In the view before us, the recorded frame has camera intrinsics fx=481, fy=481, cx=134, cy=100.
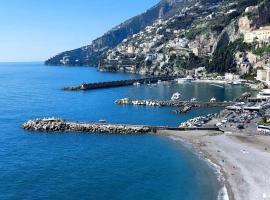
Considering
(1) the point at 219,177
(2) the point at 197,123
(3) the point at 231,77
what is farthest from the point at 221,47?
(1) the point at 219,177

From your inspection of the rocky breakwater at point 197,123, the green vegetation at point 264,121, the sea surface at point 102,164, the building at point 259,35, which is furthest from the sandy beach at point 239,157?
the building at point 259,35

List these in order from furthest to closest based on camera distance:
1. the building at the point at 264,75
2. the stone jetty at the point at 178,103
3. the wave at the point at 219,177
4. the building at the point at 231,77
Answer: the building at the point at 231,77 → the building at the point at 264,75 → the stone jetty at the point at 178,103 → the wave at the point at 219,177

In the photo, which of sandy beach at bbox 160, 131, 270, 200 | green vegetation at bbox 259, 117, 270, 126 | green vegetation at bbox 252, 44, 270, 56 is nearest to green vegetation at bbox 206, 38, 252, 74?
green vegetation at bbox 252, 44, 270, 56

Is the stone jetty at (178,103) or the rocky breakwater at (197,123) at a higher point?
the rocky breakwater at (197,123)

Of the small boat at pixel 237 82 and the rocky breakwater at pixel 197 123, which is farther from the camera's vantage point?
the small boat at pixel 237 82

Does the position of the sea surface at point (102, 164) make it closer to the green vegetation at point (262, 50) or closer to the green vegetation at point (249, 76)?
the green vegetation at point (249, 76)

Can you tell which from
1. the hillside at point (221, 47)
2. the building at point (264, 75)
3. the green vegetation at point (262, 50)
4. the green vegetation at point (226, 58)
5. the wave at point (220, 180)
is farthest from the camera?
the green vegetation at point (226, 58)

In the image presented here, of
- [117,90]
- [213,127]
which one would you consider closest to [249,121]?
[213,127]

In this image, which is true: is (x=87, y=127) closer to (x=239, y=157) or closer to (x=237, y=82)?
(x=239, y=157)
